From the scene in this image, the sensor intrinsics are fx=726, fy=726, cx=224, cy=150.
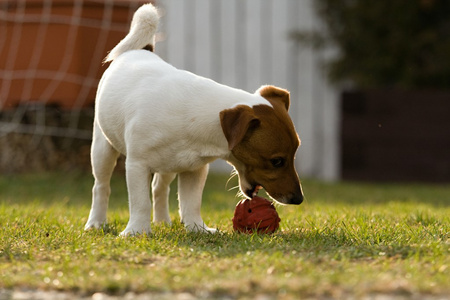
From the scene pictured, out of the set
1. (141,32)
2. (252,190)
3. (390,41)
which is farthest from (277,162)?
(390,41)

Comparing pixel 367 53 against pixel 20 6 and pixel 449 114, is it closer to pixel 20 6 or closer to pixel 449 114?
pixel 449 114

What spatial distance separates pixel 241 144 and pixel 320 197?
3.72 meters

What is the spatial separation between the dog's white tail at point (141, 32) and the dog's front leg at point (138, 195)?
36.3 inches

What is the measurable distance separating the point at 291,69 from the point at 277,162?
6900mm

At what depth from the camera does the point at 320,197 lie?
7.43m

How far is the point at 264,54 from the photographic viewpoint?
1067 centimetres

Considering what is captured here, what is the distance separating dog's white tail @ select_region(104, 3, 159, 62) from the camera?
457 cm

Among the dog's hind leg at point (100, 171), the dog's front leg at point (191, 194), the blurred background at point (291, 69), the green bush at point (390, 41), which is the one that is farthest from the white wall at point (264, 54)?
the dog's front leg at point (191, 194)

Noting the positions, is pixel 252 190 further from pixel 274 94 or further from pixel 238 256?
pixel 238 256

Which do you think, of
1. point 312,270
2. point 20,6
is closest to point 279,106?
point 312,270

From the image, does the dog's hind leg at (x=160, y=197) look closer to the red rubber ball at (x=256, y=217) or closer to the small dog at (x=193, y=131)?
the small dog at (x=193, y=131)

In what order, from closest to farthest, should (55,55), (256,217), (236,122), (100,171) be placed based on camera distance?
1. (236,122)
2. (256,217)
3. (100,171)
4. (55,55)

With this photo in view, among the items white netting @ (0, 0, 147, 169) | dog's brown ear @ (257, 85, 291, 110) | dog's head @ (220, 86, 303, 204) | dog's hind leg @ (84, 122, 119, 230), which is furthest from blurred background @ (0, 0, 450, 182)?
dog's head @ (220, 86, 303, 204)

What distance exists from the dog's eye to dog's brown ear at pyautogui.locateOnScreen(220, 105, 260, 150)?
21 centimetres
